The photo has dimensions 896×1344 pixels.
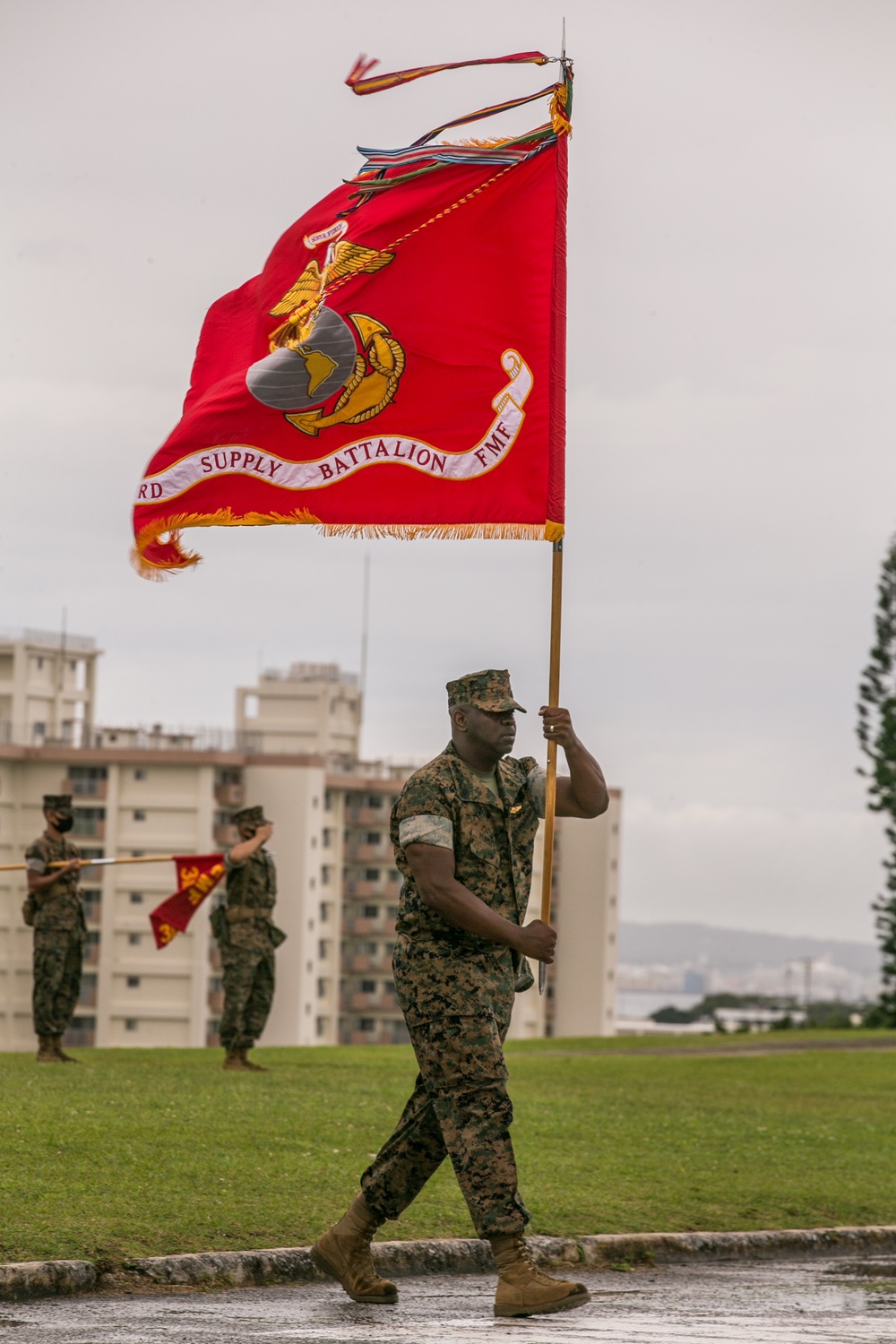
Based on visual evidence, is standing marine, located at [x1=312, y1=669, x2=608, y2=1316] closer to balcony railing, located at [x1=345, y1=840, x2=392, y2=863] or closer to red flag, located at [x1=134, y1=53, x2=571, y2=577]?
red flag, located at [x1=134, y1=53, x2=571, y2=577]

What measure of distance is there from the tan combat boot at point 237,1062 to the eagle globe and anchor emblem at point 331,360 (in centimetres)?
1072

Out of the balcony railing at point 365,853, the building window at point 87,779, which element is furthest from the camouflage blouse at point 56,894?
the balcony railing at point 365,853

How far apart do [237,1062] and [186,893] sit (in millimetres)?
2014

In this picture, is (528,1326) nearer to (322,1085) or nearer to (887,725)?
(322,1085)

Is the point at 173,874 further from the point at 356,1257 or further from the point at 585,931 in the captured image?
the point at 356,1257

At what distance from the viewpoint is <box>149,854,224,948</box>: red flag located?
2002 centimetres

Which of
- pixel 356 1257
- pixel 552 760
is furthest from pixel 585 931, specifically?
pixel 552 760

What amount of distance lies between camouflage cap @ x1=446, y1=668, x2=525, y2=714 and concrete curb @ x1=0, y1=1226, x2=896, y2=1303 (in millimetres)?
2610

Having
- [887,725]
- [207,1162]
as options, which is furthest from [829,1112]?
[887,725]

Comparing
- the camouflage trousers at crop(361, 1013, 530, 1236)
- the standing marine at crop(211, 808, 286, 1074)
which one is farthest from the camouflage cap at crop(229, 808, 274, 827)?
the camouflage trousers at crop(361, 1013, 530, 1236)

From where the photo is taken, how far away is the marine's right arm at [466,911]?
7.43 m

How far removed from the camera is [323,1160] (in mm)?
11211

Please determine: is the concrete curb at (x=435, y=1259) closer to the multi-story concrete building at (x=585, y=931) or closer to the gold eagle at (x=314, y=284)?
the gold eagle at (x=314, y=284)

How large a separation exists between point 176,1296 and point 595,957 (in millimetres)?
117161
